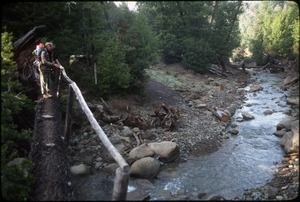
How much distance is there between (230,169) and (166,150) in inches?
84.0

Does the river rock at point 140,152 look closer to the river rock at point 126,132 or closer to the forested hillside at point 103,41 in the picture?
the river rock at point 126,132

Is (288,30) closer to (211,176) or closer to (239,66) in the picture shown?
(239,66)

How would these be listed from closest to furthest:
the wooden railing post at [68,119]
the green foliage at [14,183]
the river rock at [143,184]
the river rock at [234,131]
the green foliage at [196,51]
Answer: the green foliage at [14,183]
the river rock at [143,184]
the wooden railing post at [68,119]
the green foliage at [196,51]
the river rock at [234,131]

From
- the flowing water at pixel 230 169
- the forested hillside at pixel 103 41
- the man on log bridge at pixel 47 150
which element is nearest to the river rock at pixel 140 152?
the flowing water at pixel 230 169

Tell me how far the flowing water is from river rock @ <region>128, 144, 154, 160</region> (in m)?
0.85

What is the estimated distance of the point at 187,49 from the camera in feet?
35.3

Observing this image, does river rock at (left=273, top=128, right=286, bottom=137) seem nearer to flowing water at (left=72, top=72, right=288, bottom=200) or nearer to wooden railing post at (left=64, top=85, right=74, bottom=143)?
flowing water at (left=72, top=72, right=288, bottom=200)

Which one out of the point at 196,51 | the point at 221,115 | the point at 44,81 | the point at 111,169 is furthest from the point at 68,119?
the point at 221,115

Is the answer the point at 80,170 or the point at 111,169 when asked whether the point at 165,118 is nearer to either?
the point at 111,169

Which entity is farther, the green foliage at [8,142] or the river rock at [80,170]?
the river rock at [80,170]

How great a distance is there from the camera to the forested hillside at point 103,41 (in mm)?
6883

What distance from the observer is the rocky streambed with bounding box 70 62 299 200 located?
6914 millimetres

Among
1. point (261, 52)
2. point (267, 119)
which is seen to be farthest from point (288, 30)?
point (267, 119)

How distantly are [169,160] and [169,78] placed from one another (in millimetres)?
8656
